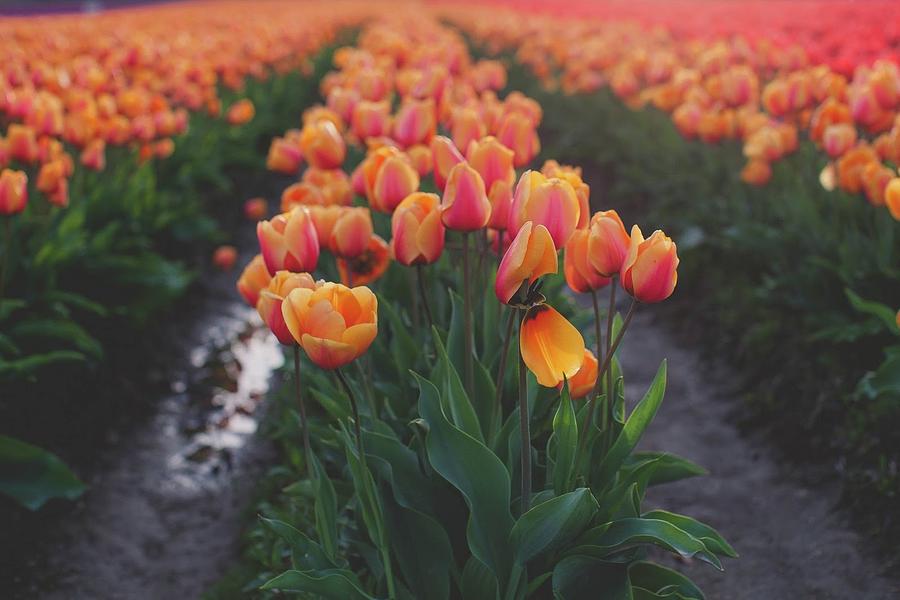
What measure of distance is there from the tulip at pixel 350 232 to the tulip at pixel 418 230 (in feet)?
0.72

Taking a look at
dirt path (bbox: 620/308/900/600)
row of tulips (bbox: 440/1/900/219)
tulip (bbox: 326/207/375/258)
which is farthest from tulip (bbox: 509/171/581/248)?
dirt path (bbox: 620/308/900/600)

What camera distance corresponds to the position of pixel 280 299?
1.79 m

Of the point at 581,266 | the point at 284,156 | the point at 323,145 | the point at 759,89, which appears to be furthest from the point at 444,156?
the point at 759,89

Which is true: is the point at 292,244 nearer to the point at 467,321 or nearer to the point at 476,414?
the point at 467,321

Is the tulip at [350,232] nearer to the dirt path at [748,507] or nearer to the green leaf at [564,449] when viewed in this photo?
the green leaf at [564,449]

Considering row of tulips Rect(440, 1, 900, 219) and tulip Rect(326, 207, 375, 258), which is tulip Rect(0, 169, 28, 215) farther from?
row of tulips Rect(440, 1, 900, 219)

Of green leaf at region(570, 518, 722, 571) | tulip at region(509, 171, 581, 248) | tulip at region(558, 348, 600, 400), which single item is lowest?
green leaf at region(570, 518, 722, 571)

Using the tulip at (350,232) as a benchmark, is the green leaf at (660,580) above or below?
below

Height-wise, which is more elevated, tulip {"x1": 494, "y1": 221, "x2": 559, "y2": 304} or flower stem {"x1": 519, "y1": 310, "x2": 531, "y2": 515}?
tulip {"x1": 494, "y1": 221, "x2": 559, "y2": 304}

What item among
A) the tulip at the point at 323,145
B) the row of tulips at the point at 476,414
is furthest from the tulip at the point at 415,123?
the row of tulips at the point at 476,414

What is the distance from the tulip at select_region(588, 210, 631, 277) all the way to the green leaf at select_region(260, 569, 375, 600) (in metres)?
0.79

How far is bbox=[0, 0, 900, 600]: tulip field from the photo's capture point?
75.2 inches

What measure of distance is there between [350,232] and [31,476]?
63.0 inches

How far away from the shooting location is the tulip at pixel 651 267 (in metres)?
1.71
